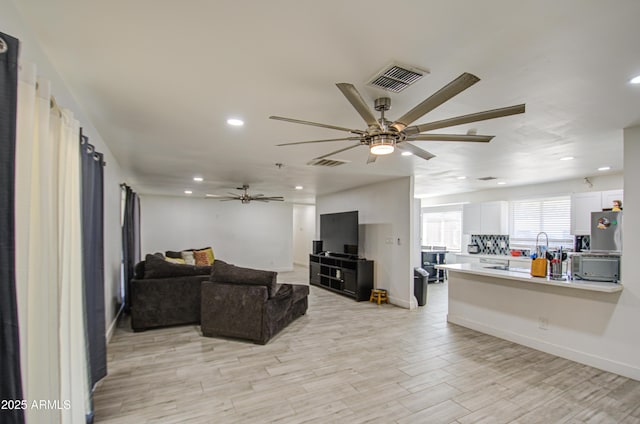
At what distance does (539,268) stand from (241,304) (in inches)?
158

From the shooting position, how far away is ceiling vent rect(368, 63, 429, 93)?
6.69 feet

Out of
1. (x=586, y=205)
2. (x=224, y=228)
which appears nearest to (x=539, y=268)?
(x=586, y=205)

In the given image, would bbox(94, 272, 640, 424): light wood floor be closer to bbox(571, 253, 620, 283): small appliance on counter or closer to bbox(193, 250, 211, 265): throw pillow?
bbox(571, 253, 620, 283): small appliance on counter

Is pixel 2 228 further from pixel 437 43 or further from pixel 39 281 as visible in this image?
pixel 437 43

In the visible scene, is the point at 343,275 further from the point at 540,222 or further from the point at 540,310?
the point at 540,222

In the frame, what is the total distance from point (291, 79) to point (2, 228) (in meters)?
1.81

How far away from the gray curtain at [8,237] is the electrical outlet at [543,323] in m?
5.03

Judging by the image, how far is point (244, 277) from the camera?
4.26m

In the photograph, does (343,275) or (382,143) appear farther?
(343,275)

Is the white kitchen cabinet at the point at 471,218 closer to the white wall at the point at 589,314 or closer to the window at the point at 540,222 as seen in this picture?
the window at the point at 540,222

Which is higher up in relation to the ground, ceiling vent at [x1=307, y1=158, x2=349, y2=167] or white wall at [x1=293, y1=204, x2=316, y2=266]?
ceiling vent at [x1=307, y1=158, x2=349, y2=167]

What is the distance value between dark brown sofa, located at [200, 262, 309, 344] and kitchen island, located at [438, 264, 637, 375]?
300 cm

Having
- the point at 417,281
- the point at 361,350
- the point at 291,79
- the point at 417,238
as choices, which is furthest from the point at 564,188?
the point at 291,79

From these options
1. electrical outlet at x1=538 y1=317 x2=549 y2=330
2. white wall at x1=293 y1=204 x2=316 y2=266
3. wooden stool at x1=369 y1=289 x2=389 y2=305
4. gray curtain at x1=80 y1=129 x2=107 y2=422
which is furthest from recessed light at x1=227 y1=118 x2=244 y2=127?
white wall at x1=293 y1=204 x2=316 y2=266
